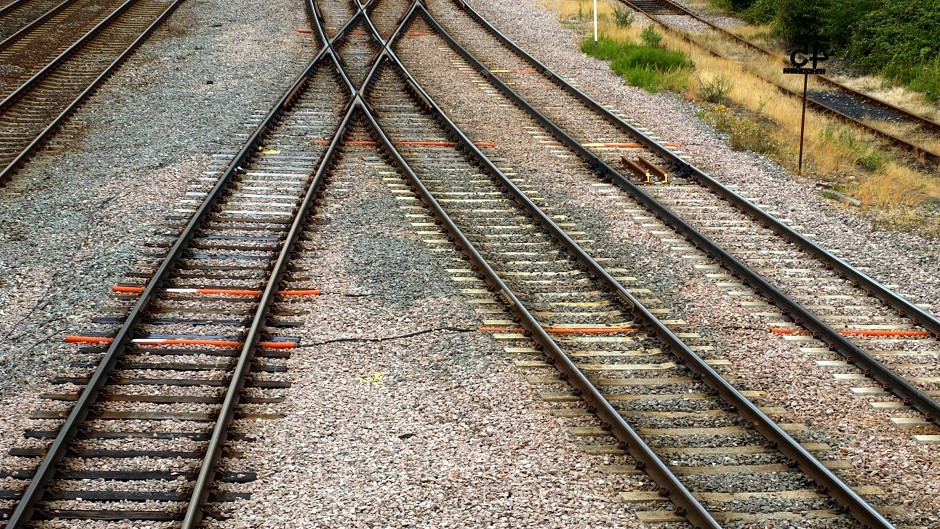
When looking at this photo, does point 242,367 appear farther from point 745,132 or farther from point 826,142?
point 826,142

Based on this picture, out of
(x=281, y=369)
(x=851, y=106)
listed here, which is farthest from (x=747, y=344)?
(x=851, y=106)

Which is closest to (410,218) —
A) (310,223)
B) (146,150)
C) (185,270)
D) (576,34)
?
(310,223)

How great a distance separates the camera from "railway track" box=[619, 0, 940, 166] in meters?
16.7

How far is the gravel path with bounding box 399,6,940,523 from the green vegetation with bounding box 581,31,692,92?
197 inches

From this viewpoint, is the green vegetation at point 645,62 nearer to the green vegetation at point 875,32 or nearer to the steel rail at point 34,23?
the green vegetation at point 875,32

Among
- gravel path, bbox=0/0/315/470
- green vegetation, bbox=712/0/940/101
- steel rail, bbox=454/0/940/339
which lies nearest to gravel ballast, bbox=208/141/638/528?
gravel path, bbox=0/0/315/470

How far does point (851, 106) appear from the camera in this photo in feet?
65.7

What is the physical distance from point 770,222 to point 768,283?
6.67 feet

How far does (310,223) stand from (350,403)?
4.14 meters

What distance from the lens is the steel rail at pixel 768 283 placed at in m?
7.62

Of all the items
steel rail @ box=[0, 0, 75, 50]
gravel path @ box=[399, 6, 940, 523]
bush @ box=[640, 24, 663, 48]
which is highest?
steel rail @ box=[0, 0, 75, 50]

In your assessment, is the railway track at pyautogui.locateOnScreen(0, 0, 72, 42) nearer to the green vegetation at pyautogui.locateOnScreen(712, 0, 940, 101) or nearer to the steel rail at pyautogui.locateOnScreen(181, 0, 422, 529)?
the steel rail at pyautogui.locateOnScreen(181, 0, 422, 529)

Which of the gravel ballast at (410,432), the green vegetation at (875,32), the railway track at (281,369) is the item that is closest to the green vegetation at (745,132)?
the railway track at (281,369)

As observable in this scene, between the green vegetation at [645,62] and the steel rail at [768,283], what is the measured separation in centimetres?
359
